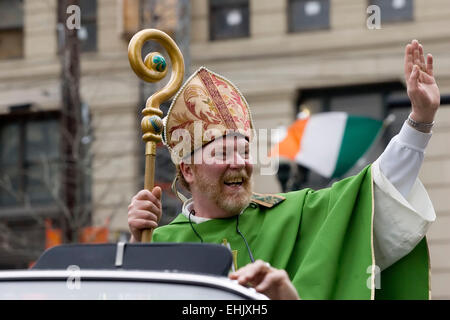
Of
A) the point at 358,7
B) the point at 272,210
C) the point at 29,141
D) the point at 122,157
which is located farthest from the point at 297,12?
the point at 272,210

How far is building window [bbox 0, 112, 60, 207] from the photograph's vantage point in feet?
58.3

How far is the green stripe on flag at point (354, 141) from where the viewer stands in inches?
568

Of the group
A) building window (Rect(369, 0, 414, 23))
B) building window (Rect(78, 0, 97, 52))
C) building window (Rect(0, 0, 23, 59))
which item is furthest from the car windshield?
building window (Rect(0, 0, 23, 59))

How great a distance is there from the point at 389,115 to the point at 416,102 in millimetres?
12534

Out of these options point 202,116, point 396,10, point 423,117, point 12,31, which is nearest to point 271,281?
point 423,117

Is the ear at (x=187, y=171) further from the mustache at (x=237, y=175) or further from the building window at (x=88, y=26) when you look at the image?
the building window at (x=88, y=26)

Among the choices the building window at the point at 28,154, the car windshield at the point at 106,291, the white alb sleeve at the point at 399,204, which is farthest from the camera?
the building window at the point at 28,154

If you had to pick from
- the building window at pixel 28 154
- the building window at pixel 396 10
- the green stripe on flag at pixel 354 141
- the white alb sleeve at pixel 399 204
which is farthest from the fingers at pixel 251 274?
the building window at pixel 28 154

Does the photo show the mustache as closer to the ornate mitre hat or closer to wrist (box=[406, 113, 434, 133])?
the ornate mitre hat

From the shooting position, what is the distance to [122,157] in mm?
17031

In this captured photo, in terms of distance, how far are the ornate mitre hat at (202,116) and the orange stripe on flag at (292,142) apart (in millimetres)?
9744

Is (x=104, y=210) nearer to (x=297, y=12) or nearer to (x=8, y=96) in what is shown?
(x=8, y=96)
